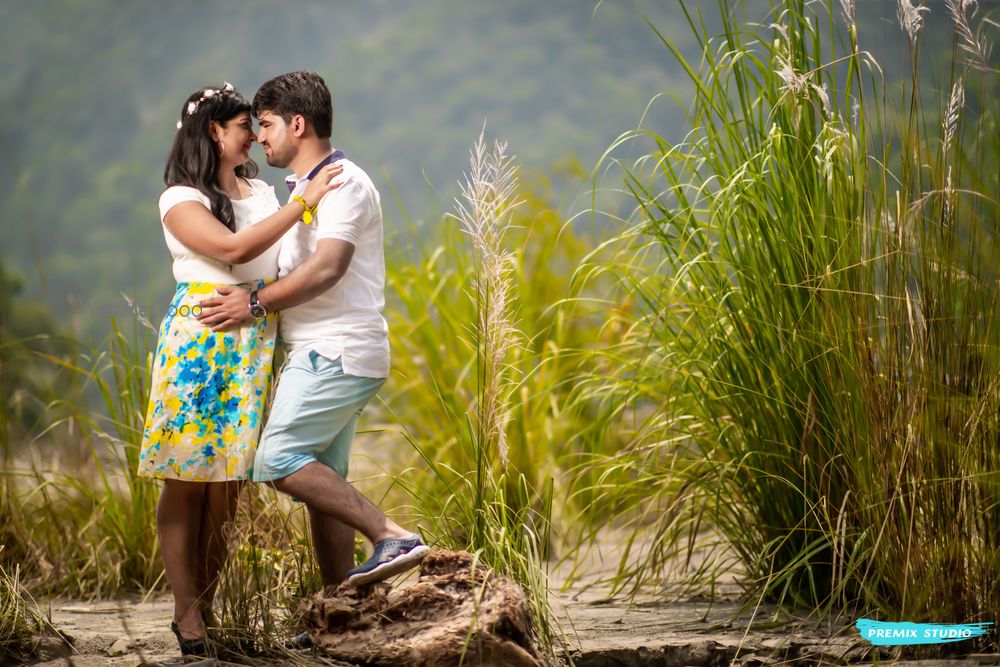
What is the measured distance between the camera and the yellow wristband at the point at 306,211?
1.89 metres

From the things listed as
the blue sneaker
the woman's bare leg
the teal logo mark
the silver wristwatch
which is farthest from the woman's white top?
the teal logo mark

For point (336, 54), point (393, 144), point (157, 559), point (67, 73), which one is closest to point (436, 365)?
point (157, 559)

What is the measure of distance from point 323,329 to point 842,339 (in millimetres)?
1057

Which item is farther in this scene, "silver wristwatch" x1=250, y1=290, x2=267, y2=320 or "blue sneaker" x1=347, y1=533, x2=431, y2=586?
"silver wristwatch" x1=250, y1=290, x2=267, y2=320

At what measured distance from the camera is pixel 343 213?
1.89 metres

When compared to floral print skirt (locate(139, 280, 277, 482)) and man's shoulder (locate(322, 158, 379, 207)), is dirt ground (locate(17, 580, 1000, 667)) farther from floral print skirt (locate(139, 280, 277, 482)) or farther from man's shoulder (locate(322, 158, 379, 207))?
man's shoulder (locate(322, 158, 379, 207))

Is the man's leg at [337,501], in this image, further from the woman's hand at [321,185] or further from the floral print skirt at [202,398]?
the woman's hand at [321,185]

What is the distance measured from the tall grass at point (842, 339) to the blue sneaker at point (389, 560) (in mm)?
753

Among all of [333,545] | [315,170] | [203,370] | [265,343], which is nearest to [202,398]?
[203,370]

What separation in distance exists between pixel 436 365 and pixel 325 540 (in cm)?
187

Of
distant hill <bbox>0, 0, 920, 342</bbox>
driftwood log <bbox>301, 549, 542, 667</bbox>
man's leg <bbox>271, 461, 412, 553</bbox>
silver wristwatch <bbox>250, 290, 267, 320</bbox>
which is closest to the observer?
driftwood log <bbox>301, 549, 542, 667</bbox>

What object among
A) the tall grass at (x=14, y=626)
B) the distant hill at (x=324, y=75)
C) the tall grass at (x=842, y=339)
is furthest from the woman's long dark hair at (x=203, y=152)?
the distant hill at (x=324, y=75)

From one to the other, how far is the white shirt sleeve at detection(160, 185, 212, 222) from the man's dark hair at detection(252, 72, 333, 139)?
232 millimetres

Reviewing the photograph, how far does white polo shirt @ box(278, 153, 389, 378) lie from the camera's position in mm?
1897
